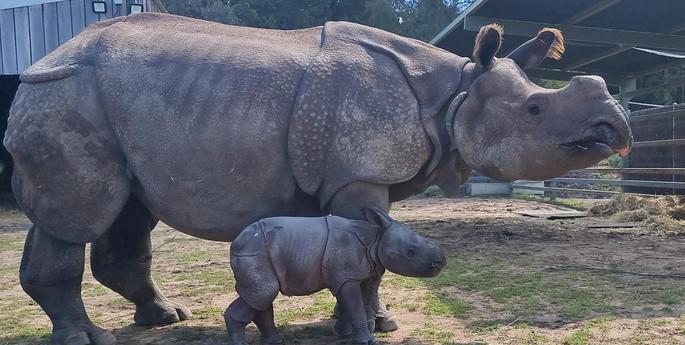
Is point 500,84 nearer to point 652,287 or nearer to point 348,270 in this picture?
point 348,270

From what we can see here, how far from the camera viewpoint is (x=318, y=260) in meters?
3.60

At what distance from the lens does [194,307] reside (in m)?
5.18

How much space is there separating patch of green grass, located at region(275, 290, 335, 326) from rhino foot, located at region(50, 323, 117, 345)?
1053 mm

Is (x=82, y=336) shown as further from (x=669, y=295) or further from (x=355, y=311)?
(x=669, y=295)

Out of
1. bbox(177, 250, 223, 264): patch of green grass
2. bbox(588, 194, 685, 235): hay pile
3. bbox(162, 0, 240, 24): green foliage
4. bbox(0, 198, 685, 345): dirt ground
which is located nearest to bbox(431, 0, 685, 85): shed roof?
bbox(588, 194, 685, 235): hay pile

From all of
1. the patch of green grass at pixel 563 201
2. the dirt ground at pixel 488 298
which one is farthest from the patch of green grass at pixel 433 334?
the patch of green grass at pixel 563 201

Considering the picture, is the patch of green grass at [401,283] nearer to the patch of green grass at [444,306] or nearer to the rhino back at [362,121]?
the patch of green grass at [444,306]

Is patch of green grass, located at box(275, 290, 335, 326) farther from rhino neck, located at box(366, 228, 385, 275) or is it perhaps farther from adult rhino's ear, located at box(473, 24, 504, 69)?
adult rhino's ear, located at box(473, 24, 504, 69)

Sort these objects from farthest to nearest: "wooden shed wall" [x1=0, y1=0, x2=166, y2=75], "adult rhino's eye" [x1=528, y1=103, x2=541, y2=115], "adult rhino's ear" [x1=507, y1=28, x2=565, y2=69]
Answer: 1. "wooden shed wall" [x1=0, y1=0, x2=166, y2=75]
2. "adult rhino's ear" [x1=507, y1=28, x2=565, y2=69]
3. "adult rhino's eye" [x1=528, y1=103, x2=541, y2=115]

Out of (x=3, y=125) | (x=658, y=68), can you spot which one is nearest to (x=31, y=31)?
(x=3, y=125)

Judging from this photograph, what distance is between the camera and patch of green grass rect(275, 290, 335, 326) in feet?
15.1

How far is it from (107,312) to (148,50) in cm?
212

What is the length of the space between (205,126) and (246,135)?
0.80ft

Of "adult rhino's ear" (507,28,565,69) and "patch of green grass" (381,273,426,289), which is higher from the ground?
"adult rhino's ear" (507,28,565,69)
